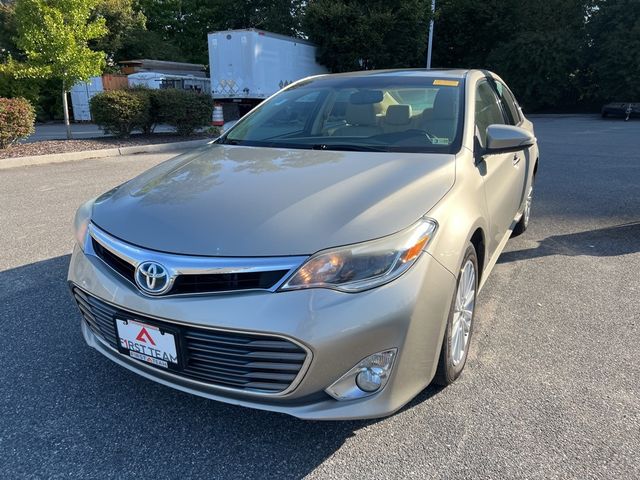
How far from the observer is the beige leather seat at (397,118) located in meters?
3.15

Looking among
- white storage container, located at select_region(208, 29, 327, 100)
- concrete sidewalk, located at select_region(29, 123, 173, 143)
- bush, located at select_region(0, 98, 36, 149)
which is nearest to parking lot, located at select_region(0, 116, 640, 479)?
bush, located at select_region(0, 98, 36, 149)

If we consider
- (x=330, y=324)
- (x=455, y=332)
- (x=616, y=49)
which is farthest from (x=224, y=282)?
(x=616, y=49)

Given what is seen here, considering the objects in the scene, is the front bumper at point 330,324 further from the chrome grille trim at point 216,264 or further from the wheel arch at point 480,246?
the wheel arch at point 480,246

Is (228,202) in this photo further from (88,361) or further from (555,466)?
(555,466)

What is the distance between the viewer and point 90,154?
10.2 metres

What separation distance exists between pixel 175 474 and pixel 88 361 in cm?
107

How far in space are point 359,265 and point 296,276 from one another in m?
0.25

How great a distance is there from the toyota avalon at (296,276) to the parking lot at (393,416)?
0.27 m

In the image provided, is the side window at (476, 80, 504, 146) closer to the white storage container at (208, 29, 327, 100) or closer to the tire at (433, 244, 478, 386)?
the tire at (433, 244, 478, 386)

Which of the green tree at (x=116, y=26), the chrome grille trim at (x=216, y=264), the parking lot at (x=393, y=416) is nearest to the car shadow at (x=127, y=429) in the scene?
the parking lot at (x=393, y=416)

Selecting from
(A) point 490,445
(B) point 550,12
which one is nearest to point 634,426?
(A) point 490,445

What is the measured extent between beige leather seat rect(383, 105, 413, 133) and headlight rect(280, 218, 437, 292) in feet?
4.37

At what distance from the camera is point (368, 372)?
6.39 feet

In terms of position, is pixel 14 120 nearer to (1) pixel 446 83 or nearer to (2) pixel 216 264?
(1) pixel 446 83
